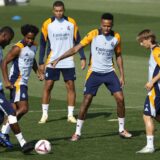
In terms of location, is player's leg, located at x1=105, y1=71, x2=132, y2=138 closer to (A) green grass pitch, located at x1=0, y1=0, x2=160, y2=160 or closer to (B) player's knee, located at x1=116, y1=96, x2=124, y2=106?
(B) player's knee, located at x1=116, y1=96, x2=124, y2=106

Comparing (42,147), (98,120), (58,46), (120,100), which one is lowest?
(98,120)

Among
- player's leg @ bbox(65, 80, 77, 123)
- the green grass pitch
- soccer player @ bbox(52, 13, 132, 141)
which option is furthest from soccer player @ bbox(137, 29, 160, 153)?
player's leg @ bbox(65, 80, 77, 123)

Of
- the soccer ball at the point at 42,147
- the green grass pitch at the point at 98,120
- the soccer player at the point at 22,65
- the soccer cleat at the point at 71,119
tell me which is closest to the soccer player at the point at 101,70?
the green grass pitch at the point at 98,120

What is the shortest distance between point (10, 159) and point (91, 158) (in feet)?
4.77

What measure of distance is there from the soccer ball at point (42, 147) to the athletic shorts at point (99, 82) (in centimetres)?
217

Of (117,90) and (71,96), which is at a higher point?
(117,90)

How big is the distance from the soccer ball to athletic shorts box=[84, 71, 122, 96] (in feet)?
7.13

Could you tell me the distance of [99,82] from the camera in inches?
714

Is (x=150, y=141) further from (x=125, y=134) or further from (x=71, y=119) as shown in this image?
(x=71, y=119)

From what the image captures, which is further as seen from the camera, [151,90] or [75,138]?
[75,138]

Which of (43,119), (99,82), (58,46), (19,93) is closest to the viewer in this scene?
(19,93)

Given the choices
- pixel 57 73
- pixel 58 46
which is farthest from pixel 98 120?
pixel 58 46

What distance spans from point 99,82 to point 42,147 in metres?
2.46

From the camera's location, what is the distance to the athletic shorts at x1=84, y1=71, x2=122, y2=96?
1812 centimetres
